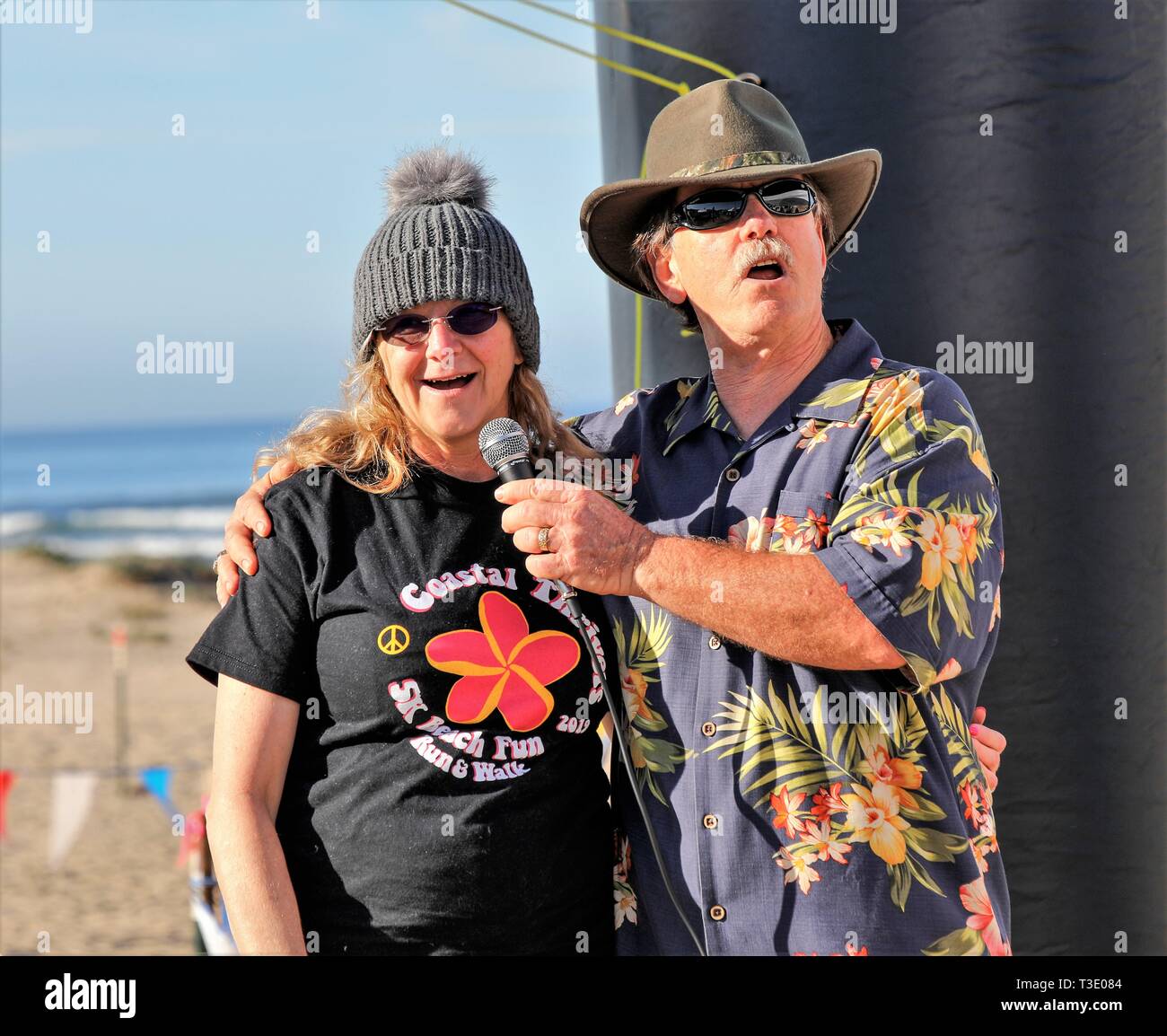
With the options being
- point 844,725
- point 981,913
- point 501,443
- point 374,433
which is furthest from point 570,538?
point 981,913

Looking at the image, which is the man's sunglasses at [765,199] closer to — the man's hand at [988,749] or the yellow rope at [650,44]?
the yellow rope at [650,44]

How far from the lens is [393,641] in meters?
2.39

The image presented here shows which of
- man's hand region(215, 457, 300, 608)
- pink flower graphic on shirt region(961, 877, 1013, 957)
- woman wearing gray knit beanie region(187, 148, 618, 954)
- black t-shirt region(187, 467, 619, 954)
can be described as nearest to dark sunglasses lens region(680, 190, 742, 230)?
woman wearing gray knit beanie region(187, 148, 618, 954)

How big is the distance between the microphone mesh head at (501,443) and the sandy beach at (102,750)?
125 inches

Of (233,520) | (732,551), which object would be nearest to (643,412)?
(732,551)

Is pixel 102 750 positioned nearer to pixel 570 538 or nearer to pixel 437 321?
pixel 437 321

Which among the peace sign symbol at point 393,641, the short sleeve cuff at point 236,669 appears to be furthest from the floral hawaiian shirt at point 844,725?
the short sleeve cuff at point 236,669

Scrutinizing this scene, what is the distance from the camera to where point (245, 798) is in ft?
7.63

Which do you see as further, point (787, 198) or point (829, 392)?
point (787, 198)

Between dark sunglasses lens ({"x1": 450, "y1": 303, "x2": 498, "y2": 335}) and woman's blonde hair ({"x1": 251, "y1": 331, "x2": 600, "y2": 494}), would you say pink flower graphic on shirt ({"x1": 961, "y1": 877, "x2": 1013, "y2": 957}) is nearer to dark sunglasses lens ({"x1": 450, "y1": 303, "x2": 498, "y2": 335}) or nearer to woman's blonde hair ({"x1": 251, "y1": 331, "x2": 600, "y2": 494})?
woman's blonde hair ({"x1": 251, "y1": 331, "x2": 600, "y2": 494})

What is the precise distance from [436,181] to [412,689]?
113 cm

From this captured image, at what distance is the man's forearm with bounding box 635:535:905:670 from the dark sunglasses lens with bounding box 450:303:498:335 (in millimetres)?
656

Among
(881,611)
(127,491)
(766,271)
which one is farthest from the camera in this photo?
(127,491)

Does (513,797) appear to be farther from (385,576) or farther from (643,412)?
(643,412)
